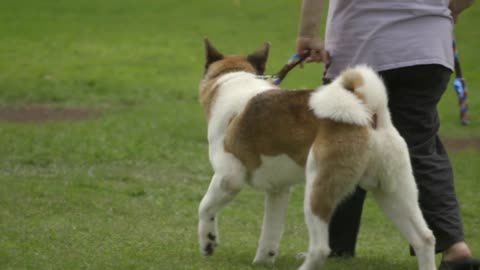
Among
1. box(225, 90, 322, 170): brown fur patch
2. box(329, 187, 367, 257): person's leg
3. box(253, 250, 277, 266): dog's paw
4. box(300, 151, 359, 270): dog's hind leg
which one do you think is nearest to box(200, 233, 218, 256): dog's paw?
box(253, 250, 277, 266): dog's paw

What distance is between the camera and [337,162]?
17.1 ft

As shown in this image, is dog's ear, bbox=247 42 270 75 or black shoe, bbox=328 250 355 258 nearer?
black shoe, bbox=328 250 355 258

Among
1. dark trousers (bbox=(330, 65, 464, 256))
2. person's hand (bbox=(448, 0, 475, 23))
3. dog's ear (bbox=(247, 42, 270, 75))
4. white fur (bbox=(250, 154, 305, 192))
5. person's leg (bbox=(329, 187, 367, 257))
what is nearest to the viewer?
white fur (bbox=(250, 154, 305, 192))

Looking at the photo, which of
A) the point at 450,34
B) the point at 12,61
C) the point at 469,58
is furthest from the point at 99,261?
the point at 469,58

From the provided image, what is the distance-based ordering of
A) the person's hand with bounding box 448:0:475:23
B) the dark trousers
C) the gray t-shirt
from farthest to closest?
the person's hand with bounding box 448:0:475:23 → the dark trousers → the gray t-shirt

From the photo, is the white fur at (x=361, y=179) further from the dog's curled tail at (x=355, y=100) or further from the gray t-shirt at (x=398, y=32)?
the gray t-shirt at (x=398, y=32)

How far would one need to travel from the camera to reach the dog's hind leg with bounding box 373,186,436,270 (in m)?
5.44

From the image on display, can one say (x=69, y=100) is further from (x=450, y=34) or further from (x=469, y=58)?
(x=450, y=34)

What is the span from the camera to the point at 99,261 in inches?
236

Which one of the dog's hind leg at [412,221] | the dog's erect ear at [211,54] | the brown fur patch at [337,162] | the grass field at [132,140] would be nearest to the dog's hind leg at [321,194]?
the brown fur patch at [337,162]

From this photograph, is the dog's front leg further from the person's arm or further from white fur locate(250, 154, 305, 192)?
the person's arm

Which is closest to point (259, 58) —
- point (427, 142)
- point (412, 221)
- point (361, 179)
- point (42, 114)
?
point (427, 142)

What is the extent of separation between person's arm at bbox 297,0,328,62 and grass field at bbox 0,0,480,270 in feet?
4.71

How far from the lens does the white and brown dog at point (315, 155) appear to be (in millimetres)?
5254
